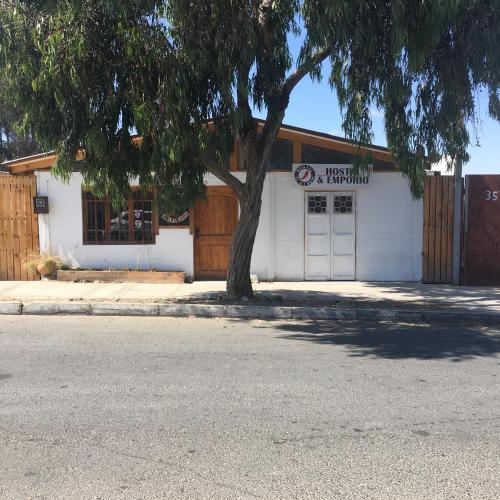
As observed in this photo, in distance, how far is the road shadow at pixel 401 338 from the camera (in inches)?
260

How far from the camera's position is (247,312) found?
9086mm

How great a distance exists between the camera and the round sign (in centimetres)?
1196

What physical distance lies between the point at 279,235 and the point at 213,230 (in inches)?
62.1

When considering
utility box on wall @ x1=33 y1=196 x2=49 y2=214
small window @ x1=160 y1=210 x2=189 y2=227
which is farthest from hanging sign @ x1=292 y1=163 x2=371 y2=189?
utility box on wall @ x1=33 y1=196 x2=49 y2=214

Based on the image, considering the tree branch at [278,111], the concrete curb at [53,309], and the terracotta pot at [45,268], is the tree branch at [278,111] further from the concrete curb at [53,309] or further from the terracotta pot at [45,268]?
the terracotta pot at [45,268]

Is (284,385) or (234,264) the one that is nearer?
(284,385)

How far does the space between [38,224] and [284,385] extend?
8.95m

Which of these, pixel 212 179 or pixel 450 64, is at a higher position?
pixel 450 64

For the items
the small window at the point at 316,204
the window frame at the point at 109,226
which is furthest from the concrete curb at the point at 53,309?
the small window at the point at 316,204

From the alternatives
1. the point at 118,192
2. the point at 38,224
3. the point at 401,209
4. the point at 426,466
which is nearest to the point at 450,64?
the point at 401,209

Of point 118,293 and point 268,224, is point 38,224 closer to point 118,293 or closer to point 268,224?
point 118,293

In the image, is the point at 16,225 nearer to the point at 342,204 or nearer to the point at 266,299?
the point at 266,299

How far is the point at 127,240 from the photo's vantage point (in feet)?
40.4

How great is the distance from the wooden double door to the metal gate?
535 centimetres
